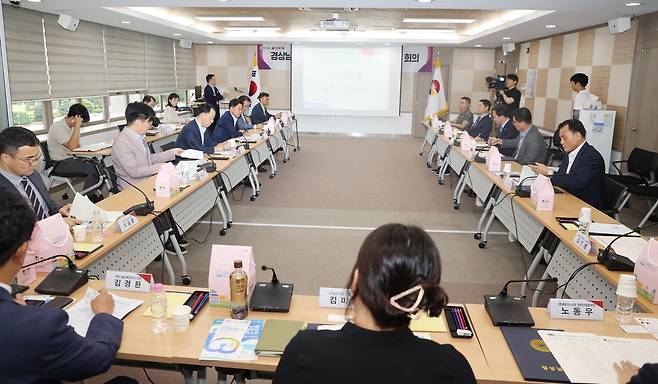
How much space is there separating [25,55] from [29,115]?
0.87 meters

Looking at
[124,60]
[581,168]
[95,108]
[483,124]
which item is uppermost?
[124,60]

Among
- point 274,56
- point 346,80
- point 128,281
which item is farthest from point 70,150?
point 346,80

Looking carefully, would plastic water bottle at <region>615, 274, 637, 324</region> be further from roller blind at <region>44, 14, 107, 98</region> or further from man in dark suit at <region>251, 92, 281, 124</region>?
man in dark suit at <region>251, 92, 281, 124</region>

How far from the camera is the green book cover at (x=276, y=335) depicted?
1617 millimetres

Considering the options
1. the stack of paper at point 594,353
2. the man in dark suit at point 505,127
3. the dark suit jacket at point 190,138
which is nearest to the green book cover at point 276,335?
the stack of paper at point 594,353

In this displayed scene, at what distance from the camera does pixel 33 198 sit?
2.87 meters

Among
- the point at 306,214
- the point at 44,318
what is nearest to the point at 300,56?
the point at 306,214

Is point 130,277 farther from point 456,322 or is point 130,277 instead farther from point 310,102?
point 310,102

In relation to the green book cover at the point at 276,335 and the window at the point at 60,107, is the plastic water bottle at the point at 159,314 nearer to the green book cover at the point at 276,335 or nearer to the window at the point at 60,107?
the green book cover at the point at 276,335

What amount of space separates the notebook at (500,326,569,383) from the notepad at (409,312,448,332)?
0.22 meters

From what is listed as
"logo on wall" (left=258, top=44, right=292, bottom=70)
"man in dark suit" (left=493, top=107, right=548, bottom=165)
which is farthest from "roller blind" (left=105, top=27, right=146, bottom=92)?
"man in dark suit" (left=493, top=107, right=548, bottom=165)

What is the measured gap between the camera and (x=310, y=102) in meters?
12.6

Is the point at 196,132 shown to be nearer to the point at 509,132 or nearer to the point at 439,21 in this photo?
the point at 509,132

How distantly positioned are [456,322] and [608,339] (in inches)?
21.1
